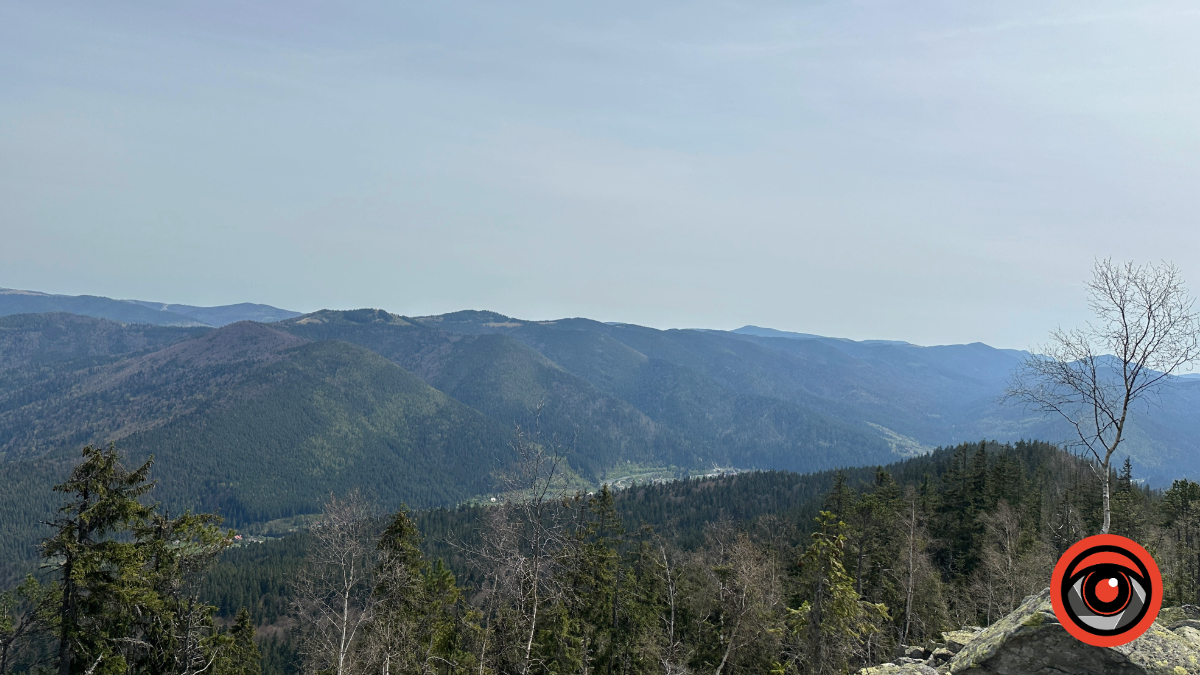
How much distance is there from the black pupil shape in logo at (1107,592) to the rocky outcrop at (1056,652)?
81.2 inches

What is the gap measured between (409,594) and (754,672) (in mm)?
22367

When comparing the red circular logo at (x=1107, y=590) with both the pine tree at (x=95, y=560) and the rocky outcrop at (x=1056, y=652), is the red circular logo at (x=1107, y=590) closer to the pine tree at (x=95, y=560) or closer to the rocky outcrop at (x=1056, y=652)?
the rocky outcrop at (x=1056, y=652)

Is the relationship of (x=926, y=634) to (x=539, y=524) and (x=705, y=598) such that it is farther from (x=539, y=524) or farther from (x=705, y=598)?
(x=539, y=524)

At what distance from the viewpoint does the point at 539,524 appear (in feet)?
62.4

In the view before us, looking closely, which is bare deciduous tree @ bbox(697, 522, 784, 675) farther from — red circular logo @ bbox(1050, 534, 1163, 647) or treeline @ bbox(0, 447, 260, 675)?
treeline @ bbox(0, 447, 260, 675)

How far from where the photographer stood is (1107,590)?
769 cm

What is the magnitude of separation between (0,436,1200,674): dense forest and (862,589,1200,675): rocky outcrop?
11.7 m

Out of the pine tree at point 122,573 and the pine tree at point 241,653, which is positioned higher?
the pine tree at point 122,573

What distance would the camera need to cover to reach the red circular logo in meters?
7.20

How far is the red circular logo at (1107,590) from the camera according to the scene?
23.6 feet

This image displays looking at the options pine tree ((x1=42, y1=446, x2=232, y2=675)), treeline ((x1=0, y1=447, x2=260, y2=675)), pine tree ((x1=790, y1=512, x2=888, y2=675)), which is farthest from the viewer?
pine tree ((x1=790, y1=512, x2=888, y2=675))

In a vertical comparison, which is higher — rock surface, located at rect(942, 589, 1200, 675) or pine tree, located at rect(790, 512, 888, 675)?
rock surface, located at rect(942, 589, 1200, 675)

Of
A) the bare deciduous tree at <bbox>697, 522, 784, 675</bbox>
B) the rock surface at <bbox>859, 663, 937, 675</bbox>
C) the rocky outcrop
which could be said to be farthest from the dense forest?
the rocky outcrop

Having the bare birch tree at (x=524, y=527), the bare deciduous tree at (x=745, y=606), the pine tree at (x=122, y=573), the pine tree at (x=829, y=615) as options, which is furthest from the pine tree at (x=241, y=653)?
the pine tree at (x=829, y=615)
